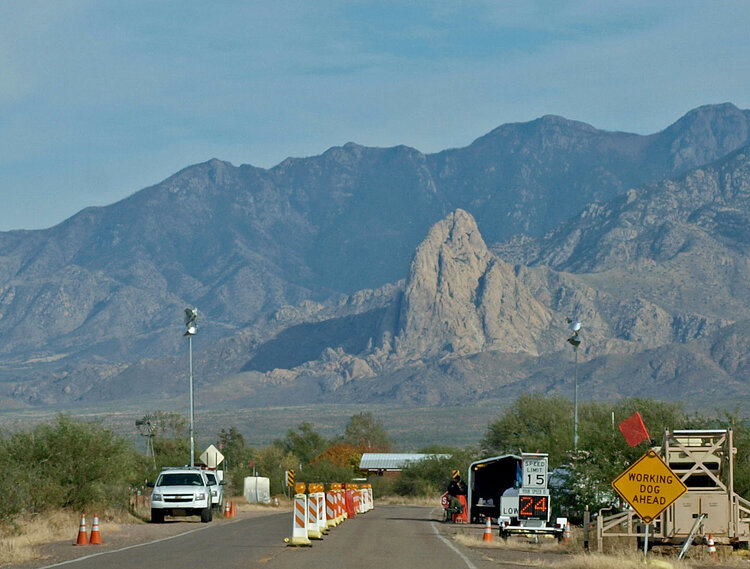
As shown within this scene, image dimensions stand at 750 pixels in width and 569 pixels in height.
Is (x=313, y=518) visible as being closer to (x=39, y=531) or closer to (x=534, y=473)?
(x=39, y=531)

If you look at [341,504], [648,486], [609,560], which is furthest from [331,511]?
[648,486]

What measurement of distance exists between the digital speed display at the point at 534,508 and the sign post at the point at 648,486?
14.4 meters

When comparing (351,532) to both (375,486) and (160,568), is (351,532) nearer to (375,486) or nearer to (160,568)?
(160,568)

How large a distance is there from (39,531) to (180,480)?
10224 millimetres

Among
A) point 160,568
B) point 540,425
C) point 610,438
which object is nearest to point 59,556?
point 160,568

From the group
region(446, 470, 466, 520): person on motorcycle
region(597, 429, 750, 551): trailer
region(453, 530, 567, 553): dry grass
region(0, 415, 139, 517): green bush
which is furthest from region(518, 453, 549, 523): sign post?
region(446, 470, 466, 520): person on motorcycle

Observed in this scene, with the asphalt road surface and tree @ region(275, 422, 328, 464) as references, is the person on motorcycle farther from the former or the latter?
tree @ region(275, 422, 328, 464)

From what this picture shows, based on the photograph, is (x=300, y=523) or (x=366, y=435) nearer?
(x=300, y=523)

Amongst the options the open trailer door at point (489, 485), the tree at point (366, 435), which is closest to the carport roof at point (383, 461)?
the tree at point (366, 435)

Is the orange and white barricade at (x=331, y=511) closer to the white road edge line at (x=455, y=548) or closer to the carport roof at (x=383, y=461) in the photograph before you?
the white road edge line at (x=455, y=548)

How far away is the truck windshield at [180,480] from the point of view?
4292 cm

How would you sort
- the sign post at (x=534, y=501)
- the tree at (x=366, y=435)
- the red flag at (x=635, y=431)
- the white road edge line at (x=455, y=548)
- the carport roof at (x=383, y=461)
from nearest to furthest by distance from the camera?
1. the white road edge line at (x=455, y=548)
2. the red flag at (x=635, y=431)
3. the sign post at (x=534, y=501)
4. the carport roof at (x=383, y=461)
5. the tree at (x=366, y=435)

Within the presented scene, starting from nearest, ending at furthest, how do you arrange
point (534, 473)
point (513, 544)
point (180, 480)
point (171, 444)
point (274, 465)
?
point (513, 544)
point (534, 473)
point (180, 480)
point (171, 444)
point (274, 465)

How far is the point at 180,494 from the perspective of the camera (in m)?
42.8
